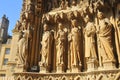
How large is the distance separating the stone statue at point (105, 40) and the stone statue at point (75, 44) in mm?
537

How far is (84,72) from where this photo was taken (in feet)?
16.8

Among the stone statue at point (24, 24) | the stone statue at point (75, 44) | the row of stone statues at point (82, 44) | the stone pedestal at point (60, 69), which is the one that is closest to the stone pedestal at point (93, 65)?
the row of stone statues at point (82, 44)

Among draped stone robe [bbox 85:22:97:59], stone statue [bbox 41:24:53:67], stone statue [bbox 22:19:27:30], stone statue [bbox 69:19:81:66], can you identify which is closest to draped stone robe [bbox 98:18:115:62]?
draped stone robe [bbox 85:22:97:59]

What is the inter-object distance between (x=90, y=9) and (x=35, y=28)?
1.53 m

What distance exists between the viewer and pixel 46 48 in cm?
560

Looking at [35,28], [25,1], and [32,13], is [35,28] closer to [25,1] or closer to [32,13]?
[32,13]

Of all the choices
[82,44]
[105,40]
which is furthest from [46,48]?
[105,40]

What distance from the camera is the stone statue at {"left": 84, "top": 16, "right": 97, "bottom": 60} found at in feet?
16.8

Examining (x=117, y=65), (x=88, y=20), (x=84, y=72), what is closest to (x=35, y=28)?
(x=88, y=20)

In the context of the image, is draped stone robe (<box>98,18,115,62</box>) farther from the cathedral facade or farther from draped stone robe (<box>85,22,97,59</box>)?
draped stone robe (<box>85,22,97,59</box>)

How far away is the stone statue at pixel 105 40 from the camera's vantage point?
4.87 metres

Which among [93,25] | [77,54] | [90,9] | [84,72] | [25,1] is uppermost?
[25,1]

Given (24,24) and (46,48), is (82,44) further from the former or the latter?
(24,24)

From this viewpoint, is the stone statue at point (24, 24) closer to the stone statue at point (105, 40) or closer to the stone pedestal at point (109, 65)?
the stone statue at point (105, 40)
